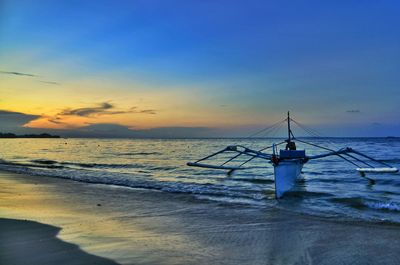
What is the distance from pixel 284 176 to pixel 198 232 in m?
7.86

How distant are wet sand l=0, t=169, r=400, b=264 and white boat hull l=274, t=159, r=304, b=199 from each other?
2781 mm

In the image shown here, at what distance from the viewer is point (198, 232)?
8.43 meters

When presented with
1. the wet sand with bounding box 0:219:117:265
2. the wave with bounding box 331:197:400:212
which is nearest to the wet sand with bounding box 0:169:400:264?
the wet sand with bounding box 0:219:117:265

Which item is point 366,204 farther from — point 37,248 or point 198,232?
point 37,248

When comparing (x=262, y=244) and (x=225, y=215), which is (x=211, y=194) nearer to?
(x=225, y=215)

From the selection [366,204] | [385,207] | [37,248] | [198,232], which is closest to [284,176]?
[366,204]

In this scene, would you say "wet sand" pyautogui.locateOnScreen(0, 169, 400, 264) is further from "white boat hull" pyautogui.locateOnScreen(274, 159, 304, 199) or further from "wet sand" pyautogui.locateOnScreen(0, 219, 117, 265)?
"white boat hull" pyautogui.locateOnScreen(274, 159, 304, 199)

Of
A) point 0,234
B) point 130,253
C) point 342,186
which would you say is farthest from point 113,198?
point 342,186

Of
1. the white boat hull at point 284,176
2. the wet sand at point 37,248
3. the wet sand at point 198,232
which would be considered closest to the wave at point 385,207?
the wet sand at point 198,232

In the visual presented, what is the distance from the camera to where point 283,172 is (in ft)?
50.2

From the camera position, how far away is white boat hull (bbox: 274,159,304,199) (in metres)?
14.5

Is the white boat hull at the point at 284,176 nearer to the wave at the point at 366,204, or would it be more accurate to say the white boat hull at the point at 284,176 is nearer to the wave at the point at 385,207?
the wave at the point at 366,204

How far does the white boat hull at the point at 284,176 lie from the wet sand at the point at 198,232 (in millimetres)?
2781

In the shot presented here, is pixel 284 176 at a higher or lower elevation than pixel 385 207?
higher
